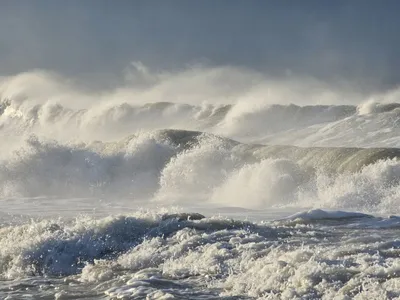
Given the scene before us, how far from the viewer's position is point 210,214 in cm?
1802

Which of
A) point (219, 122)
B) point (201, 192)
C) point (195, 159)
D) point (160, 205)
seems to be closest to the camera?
point (160, 205)

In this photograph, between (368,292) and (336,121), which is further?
(336,121)

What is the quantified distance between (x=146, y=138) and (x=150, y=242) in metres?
21.2

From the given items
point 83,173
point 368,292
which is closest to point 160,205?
point 83,173

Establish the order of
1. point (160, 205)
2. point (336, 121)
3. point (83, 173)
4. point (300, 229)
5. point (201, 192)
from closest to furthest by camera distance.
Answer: point (300, 229), point (160, 205), point (201, 192), point (83, 173), point (336, 121)

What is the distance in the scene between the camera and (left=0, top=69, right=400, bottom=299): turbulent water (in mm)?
8484

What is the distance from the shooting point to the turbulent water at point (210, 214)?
848cm

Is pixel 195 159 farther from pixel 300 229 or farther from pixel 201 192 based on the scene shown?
pixel 300 229

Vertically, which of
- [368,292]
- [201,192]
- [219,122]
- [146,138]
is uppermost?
[219,122]

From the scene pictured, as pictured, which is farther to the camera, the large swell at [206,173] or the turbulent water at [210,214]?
the large swell at [206,173]

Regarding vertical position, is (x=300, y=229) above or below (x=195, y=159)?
below

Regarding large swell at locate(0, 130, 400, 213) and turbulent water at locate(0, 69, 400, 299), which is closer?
turbulent water at locate(0, 69, 400, 299)

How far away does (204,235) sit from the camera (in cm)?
1123

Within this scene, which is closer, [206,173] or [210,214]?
[210,214]
